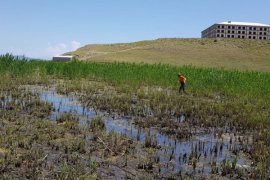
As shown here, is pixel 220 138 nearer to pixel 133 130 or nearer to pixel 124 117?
pixel 133 130

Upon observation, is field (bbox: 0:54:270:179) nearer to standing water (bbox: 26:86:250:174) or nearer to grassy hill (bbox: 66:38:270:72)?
standing water (bbox: 26:86:250:174)

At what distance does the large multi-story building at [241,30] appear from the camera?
429 feet

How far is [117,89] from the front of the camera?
20109 mm

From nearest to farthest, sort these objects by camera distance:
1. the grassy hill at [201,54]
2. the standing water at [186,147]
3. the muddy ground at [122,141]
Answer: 1. the muddy ground at [122,141]
2. the standing water at [186,147]
3. the grassy hill at [201,54]

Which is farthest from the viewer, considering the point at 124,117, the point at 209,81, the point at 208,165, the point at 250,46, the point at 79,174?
the point at 250,46

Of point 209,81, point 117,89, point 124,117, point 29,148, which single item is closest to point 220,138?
point 124,117

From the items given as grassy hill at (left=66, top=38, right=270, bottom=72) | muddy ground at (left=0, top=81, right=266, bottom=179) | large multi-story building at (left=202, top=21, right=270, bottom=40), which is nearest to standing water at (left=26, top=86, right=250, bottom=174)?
muddy ground at (left=0, top=81, right=266, bottom=179)

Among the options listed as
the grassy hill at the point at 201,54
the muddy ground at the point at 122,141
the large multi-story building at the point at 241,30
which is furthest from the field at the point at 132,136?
the large multi-story building at the point at 241,30

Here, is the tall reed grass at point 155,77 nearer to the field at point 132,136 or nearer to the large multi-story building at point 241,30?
the field at point 132,136

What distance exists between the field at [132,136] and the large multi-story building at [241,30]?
377 feet

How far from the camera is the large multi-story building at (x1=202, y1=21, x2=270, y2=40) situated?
131 metres

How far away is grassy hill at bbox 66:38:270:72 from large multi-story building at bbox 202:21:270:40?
4999cm

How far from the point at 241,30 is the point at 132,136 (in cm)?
12756

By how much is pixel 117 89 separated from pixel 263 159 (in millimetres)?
12627
